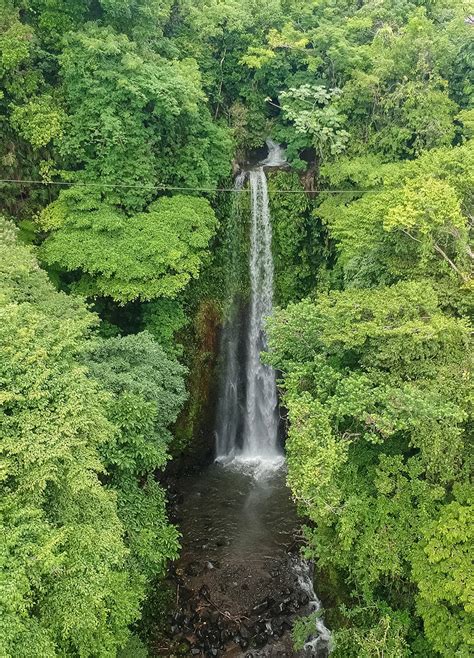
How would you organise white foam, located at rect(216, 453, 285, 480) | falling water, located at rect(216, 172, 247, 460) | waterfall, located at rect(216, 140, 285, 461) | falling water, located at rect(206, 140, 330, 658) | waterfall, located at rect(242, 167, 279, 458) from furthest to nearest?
waterfall, located at rect(242, 167, 279, 458)
waterfall, located at rect(216, 140, 285, 461)
falling water, located at rect(216, 172, 247, 460)
white foam, located at rect(216, 453, 285, 480)
falling water, located at rect(206, 140, 330, 658)

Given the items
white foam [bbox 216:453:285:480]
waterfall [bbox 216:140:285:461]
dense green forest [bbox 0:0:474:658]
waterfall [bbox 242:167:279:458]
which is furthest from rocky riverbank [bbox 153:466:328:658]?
waterfall [bbox 242:167:279:458]

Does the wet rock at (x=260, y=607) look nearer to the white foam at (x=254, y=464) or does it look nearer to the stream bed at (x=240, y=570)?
the stream bed at (x=240, y=570)

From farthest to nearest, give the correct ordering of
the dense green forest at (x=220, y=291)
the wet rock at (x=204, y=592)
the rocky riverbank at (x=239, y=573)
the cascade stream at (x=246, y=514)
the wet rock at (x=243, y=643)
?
the wet rock at (x=204, y=592)
the cascade stream at (x=246, y=514)
the rocky riverbank at (x=239, y=573)
the wet rock at (x=243, y=643)
the dense green forest at (x=220, y=291)

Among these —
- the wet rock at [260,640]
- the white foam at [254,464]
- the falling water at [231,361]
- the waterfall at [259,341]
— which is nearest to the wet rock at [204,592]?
the wet rock at [260,640]

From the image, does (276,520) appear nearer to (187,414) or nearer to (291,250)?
(187,414)

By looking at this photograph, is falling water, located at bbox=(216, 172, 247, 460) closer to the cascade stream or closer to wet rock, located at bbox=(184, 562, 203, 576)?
the cascade stream

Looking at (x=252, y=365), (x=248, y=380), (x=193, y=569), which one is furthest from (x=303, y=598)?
(x=252, y=365)
